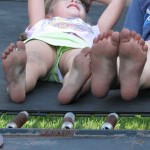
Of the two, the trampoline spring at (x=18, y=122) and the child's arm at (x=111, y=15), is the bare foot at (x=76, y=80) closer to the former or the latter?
the trampoline spring at (x=18, y=122)

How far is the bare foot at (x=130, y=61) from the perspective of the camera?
1805mm

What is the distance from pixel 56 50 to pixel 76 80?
0.46 m

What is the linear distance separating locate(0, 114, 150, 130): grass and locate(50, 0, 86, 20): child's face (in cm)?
77

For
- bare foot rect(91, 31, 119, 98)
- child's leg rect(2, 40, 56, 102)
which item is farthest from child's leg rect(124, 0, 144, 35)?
bare foot rect(91, 31, 119, 98)

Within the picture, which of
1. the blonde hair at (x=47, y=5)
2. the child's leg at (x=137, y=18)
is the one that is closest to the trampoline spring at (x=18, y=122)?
the child's leg at (x=137, y=18)

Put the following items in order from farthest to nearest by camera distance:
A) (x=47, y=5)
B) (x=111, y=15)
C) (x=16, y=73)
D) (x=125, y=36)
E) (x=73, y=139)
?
(x=47, y=5), (x=111, y=15), (x=16, y=73), (x=125, y=36), (x=73, y=139)

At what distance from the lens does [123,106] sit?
76.4 inches

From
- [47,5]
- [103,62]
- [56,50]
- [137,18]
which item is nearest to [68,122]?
[103,62]

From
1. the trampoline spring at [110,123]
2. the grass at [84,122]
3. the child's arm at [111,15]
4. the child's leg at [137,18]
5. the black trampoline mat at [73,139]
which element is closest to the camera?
the black trampoline mat at [73,139]

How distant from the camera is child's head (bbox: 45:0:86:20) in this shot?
2699mm

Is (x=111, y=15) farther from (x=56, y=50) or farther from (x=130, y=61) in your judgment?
(x=130, y=61)

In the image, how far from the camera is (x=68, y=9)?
271 cm

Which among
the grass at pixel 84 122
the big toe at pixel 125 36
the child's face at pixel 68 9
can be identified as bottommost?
the grass at pixel 84 122

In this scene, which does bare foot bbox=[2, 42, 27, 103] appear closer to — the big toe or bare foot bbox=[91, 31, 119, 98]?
bare foot bbox=[91, 31, 119, 98]
